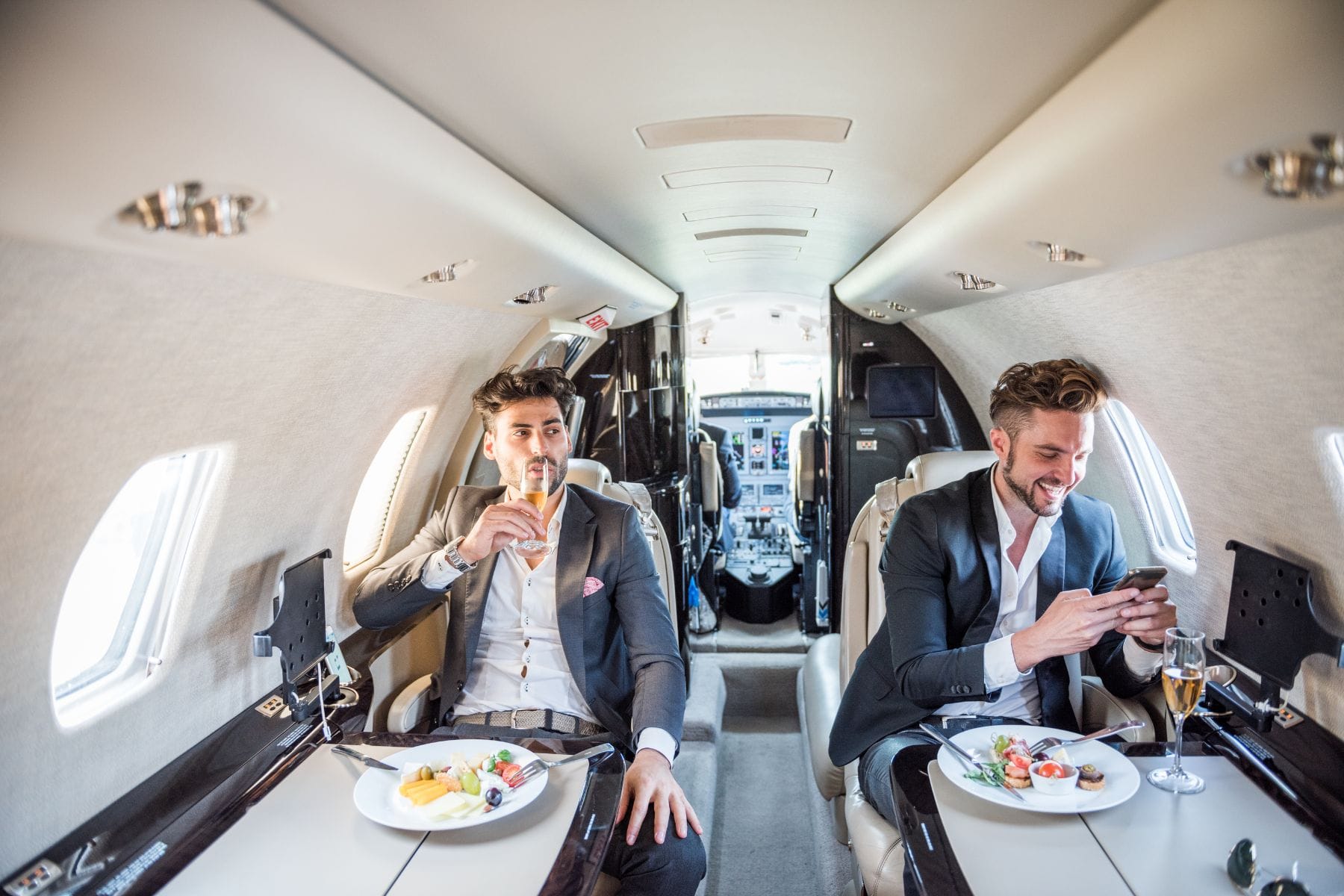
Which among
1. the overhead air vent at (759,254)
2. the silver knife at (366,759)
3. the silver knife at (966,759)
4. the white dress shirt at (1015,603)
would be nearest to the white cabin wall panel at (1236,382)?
the white dress shirt at (1015,603)

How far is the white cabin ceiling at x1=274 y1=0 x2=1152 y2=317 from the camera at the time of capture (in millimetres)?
1628

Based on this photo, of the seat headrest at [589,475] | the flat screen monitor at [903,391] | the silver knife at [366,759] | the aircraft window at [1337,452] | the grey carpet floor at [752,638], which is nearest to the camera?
the aircraft window at [1337,452]

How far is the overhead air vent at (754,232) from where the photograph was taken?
13.8ft

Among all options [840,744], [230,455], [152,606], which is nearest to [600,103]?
[230,455]

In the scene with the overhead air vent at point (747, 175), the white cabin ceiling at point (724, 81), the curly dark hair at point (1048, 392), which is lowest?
the curly dark hair at point (1048, 392)

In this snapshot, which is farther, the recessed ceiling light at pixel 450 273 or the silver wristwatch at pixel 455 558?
the silver wristwatch at pixel 455 558

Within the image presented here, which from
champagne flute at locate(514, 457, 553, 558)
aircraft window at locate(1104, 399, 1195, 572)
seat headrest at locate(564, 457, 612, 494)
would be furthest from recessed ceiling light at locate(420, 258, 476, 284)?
aircraft window at locate(1104, 399, 1195, 572)

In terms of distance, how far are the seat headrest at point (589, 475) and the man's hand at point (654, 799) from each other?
1.61m

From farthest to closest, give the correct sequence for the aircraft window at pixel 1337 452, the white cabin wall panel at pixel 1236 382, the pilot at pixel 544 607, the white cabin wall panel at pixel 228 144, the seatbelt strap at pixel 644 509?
the seatbelt strap at pixel 644 509
the pilot at pixel 544 607
the aircraft window at pixel 1337 452
the white cabin wall panel at pixel 1236 382
the white cabin wall panel at pixel 228 144

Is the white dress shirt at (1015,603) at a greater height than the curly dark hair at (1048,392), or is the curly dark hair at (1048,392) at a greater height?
the curly dark hair at (1048,392)

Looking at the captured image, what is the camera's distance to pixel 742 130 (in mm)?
2430

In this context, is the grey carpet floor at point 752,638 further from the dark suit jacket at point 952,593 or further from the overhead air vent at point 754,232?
the dark suit jacket at point 952,593

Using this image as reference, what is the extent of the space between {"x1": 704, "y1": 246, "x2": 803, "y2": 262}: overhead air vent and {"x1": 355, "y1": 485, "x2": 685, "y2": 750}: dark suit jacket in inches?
79.0

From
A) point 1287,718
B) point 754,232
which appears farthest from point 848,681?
point 754,232
